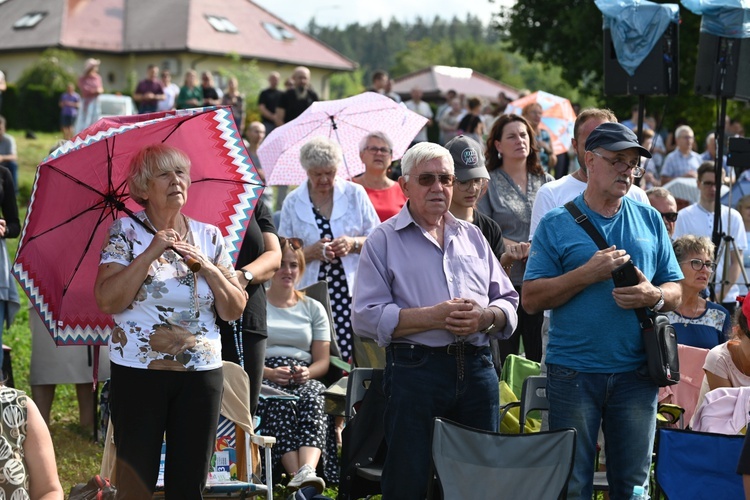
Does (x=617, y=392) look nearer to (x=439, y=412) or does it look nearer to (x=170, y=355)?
(x=439, y=412)

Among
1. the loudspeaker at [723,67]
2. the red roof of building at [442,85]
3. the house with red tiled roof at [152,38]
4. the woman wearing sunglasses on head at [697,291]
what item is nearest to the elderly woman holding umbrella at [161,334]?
the woman wearing sunglasses on head at [697,291]

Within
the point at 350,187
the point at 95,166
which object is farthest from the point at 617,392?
the point at 350,187

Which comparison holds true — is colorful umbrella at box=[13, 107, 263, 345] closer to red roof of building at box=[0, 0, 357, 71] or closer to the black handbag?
the black handbag

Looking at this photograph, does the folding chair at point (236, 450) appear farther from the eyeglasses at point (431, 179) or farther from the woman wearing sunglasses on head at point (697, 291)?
the woman wearing sunglasses on head at point (697, 291)

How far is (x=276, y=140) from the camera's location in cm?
849

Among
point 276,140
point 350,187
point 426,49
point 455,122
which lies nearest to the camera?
point 350,187

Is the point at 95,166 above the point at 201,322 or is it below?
above

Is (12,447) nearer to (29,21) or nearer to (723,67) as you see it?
A: (723,67)

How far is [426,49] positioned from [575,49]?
8880 centimetres

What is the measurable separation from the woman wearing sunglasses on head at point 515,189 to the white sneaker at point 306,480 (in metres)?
1.47

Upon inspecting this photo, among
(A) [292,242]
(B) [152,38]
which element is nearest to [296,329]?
(A) [292,242]

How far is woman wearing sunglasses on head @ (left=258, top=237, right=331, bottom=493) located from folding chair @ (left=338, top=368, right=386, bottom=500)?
103 centimetres

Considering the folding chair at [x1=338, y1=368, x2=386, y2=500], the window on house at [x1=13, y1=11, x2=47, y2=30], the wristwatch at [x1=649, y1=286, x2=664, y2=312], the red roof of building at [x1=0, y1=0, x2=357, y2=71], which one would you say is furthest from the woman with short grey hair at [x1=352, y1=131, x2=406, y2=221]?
the window on house at [x1=13, y1=11, x2=47, y2=30]

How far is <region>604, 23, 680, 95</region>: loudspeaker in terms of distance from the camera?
8641mm
